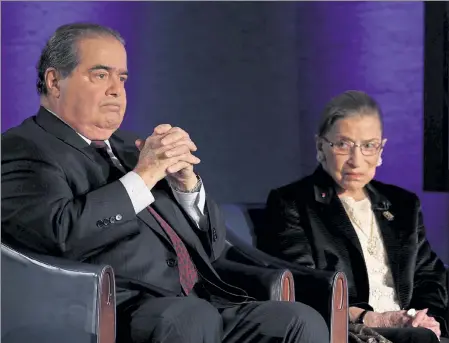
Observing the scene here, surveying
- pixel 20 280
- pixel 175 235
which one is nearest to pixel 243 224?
pixel 175 235

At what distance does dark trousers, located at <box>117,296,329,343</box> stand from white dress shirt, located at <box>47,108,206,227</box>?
333 mm

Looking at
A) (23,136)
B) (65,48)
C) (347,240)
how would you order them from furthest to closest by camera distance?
(347,240)
(65,48)
(23,136)

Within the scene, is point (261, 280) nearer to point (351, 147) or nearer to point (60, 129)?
point (351, 147)

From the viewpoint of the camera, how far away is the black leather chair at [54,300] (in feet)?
10.2

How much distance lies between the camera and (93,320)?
3.10 m

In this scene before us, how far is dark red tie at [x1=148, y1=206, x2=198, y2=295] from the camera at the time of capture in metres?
3.61

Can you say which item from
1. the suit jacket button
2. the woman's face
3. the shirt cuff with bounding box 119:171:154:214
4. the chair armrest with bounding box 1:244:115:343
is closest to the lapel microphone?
the woman's face

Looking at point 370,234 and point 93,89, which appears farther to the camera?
point 370,234

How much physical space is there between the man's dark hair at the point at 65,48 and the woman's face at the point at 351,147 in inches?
42.4

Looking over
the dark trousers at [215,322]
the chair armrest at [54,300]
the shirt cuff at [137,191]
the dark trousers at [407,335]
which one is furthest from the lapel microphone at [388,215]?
the chair armrest at [54,300]

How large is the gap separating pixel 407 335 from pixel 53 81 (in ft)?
5.21

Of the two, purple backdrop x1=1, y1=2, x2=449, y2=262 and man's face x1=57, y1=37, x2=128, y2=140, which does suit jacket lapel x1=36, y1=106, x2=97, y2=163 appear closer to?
man's face x1=57, y1=37, x2=128, y2=140

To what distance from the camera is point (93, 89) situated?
3.61 meters

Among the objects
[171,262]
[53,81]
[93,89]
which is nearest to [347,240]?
[171,262]
